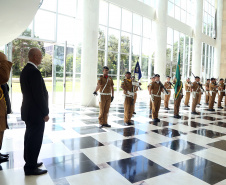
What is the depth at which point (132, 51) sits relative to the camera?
13.4 metres

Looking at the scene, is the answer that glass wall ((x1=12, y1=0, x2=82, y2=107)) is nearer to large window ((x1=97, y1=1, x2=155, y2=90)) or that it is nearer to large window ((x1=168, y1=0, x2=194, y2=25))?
large window ((x1=97, y1=1, x2=155, y2=90))

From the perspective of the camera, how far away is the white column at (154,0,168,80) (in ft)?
43.8

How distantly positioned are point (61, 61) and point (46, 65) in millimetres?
16602

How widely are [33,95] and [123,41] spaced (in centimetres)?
1085

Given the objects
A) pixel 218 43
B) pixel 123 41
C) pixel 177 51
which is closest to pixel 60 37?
pixel 123 41

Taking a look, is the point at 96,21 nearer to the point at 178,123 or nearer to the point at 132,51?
the point at 132,51

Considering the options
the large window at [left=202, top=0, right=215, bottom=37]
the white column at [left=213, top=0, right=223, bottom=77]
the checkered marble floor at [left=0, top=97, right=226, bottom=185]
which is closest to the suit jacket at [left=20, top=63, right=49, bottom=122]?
the checkered marble floor at [left=0, top=97, right=226, bottom=185]

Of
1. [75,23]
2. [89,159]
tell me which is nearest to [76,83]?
[75,23]

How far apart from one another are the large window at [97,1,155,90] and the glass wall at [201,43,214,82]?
858cm

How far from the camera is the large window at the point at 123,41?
38.8ft

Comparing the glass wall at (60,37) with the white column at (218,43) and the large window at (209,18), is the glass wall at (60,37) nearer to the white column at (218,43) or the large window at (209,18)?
the large window at (209,18)

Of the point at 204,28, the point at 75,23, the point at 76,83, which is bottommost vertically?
the point at 76,83

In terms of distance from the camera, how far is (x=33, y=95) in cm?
268

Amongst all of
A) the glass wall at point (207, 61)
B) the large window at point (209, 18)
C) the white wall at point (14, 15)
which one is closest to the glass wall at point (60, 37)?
the white wall at point (14, 15)
